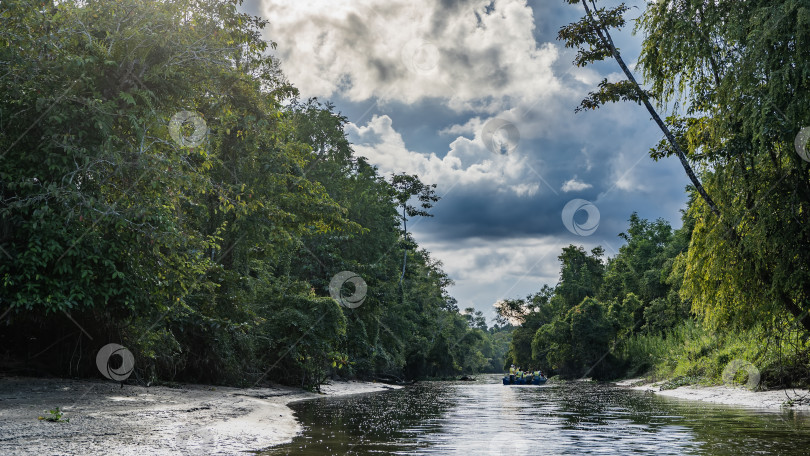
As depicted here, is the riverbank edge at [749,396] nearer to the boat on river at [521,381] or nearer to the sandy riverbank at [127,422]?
the sandy riverbank at [127,422]

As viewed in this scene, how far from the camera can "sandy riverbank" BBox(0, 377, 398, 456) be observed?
8.15 meters

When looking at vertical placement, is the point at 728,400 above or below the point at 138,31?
below

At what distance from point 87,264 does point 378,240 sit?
128 ft

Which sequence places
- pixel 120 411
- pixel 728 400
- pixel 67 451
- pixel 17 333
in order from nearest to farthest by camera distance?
pixel 67 451, pixel 120 411, pixel 17 333, pixel 728 400

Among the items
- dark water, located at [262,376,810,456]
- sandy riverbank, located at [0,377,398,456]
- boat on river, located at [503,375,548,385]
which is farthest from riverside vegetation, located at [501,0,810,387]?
boat on river, located at [503,375,548,385]

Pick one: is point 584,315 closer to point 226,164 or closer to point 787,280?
point 226,164

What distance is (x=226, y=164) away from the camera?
22734mm

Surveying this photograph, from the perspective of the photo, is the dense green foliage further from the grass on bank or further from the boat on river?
the boat on river

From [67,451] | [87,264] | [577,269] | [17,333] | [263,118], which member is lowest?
[67,451]

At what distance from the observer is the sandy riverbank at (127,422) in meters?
8.15

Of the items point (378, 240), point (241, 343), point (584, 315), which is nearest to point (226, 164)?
point (241, 343)

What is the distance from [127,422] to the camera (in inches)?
406

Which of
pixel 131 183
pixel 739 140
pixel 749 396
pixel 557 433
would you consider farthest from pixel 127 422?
pixel 749 396

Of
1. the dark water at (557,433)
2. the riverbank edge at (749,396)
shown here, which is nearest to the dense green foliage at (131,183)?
the dark water at (557,433)
